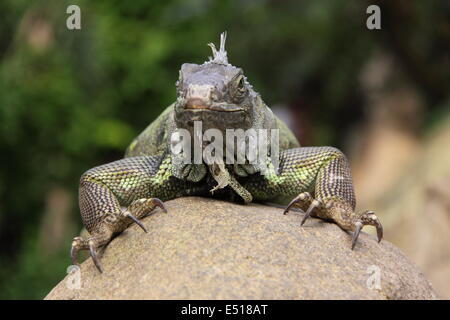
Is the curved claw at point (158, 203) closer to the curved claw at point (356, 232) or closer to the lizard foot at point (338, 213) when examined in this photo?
the lizard foot at point (338, 213)

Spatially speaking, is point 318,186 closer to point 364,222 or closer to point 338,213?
point 338,213

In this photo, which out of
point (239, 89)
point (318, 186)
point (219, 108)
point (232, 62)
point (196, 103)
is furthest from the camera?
point (232, 62)

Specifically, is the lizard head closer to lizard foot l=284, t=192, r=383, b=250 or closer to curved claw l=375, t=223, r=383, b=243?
lizard foot l=284, t=192, r=383, b=250

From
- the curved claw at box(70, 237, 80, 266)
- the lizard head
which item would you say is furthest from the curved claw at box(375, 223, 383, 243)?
the curved claw at box(70, 237, 80, 266)

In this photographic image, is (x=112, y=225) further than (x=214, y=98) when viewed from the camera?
Yes

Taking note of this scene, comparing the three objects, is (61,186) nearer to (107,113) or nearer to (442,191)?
(107,113)

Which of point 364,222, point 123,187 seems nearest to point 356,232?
point 364,222

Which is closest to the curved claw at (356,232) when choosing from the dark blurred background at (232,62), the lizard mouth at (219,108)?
the lizard mouth at (219,108)
